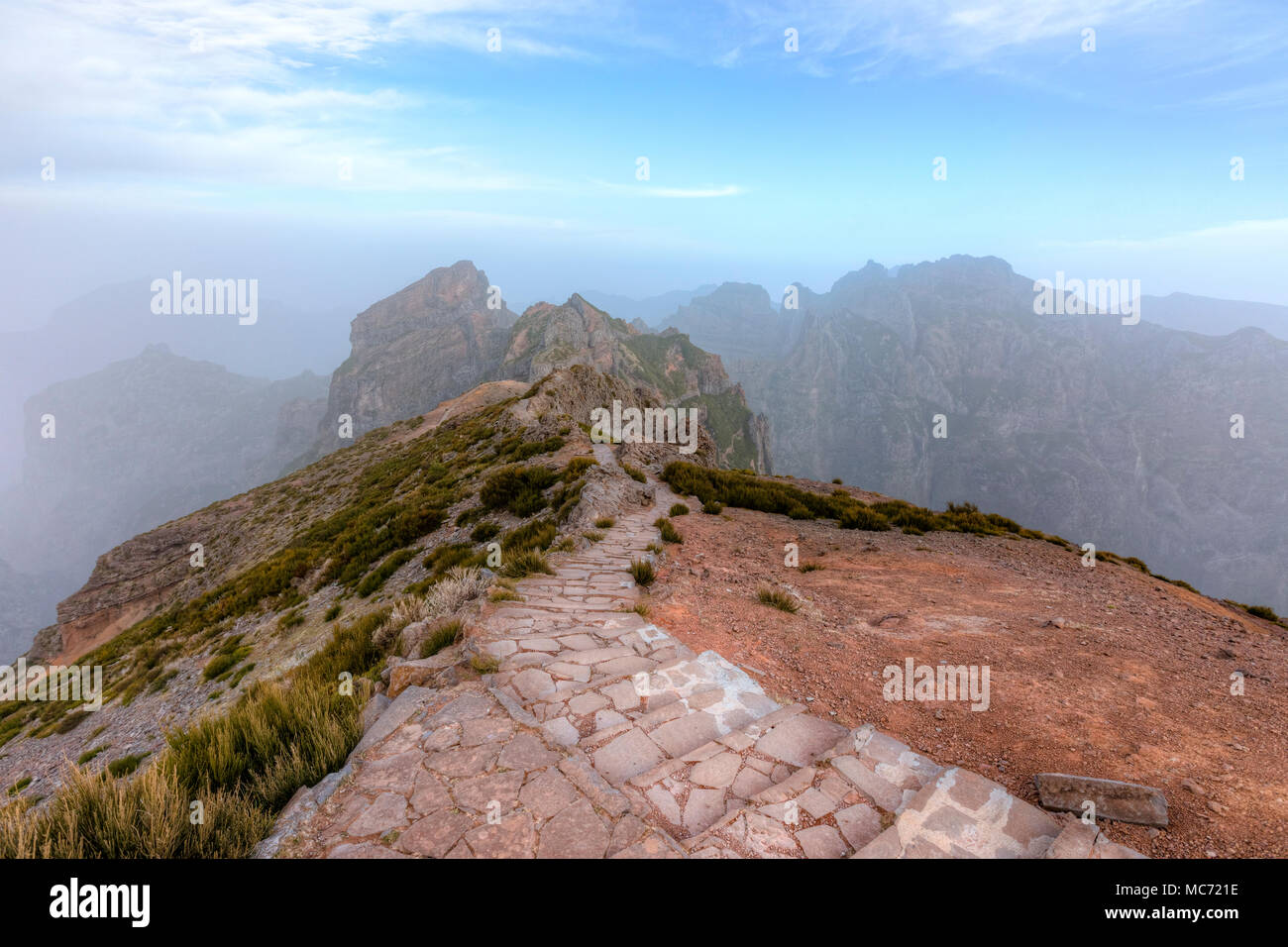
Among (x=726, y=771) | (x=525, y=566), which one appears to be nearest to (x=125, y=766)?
(x=525, y=566)

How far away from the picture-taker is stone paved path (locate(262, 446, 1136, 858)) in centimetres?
360

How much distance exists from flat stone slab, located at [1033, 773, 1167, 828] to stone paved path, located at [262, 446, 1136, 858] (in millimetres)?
226

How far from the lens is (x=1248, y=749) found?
5227mm

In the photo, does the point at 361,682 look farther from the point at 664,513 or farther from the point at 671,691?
the point at 664,513

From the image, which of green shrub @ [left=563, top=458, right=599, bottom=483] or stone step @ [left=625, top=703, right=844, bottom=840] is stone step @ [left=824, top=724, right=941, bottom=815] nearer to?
stone step @ [left=625, top=703, right=844, bottom=840]

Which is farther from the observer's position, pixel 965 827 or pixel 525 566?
pixel 525 566

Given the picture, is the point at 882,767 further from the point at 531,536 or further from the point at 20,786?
the point at 20,786

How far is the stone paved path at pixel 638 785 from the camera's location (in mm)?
3596

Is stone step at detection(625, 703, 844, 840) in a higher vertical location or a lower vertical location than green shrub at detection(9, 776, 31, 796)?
higher

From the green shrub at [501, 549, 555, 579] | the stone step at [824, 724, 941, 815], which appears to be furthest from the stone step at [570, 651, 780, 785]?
the green shrub at [501, 549, 555, 579]

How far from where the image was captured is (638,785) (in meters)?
4.30

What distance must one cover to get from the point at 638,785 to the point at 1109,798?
358 centimetres

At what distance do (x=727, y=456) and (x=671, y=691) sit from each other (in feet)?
389
